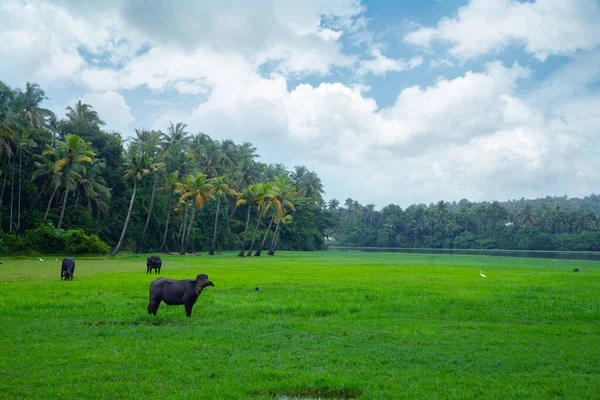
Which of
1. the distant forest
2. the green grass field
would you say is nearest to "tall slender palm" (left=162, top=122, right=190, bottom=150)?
the distant forest

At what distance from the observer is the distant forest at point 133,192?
151 feet

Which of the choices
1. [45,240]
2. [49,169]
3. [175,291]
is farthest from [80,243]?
[175,291]

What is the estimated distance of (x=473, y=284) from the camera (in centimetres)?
2233

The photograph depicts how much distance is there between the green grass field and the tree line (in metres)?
33.3

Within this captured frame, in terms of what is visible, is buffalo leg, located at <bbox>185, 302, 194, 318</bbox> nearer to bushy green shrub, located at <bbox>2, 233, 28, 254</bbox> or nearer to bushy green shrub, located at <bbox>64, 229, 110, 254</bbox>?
bushy green shrub, located at <bbox>64, 229, 110, 254</bbox>

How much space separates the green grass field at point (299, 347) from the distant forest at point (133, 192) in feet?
107

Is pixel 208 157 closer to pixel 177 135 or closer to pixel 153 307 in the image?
pixel 177 135

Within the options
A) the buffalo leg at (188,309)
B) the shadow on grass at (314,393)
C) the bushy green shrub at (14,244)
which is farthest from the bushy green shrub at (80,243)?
the shadow on grass at (314,393)

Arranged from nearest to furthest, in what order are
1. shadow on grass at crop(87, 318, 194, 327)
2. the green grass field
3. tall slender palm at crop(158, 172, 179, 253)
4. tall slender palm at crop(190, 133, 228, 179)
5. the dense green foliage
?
the green grass field < shadow on grass at crop(87, 318, 194, 327) < tall slender palm at crop(158, 172, 179, 253) < tall slender palm at crop(190, 133, 228, 179) < the dense green foliage

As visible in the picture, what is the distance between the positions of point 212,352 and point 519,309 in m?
10.5

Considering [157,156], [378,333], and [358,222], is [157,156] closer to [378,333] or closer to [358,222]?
[378,333]

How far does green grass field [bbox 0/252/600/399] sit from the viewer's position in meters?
7.12

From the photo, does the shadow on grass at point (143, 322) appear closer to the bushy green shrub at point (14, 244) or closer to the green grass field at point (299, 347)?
the green grass field at point (299, 347)

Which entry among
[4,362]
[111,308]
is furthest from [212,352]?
[111,308]
